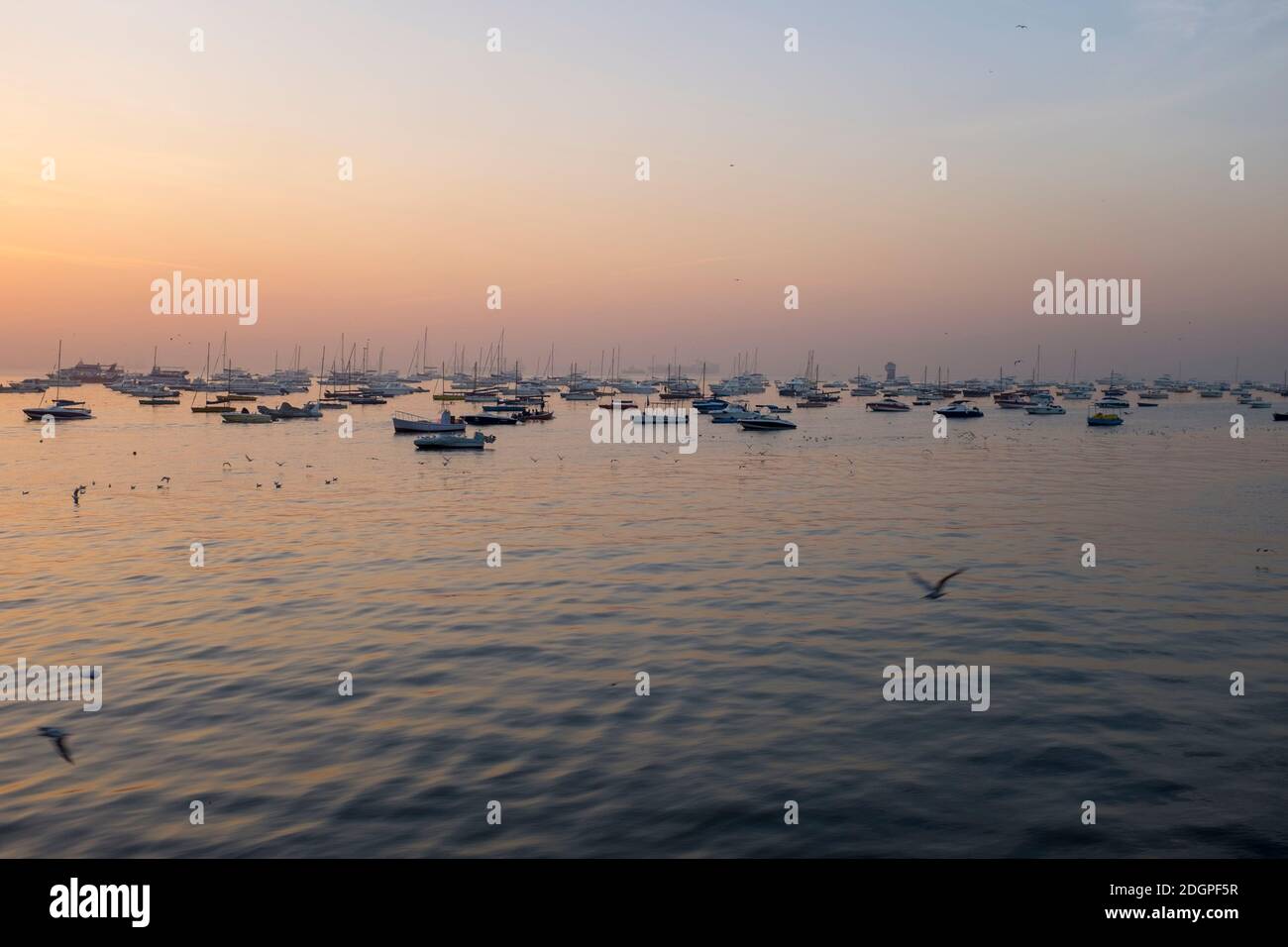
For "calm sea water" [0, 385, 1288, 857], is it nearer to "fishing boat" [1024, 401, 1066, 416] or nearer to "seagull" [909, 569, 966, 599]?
"seagull" [909, 569, 966, 599]

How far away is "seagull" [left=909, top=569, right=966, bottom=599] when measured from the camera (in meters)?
27.6

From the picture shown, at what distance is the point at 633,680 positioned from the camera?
1909 centimetres

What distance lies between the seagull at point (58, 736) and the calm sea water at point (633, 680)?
0.67ft

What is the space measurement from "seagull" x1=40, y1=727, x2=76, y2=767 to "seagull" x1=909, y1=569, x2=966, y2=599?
20.4 meters

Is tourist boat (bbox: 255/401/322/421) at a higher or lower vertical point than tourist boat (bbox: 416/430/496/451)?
higher

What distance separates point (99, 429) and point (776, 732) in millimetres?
121039

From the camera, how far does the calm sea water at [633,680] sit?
1235 centimetres

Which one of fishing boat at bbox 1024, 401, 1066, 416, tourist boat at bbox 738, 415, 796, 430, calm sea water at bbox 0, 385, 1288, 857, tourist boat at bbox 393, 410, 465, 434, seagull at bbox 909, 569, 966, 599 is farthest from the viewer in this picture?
fishing boat at bbox 1024, 401, 1066, 416

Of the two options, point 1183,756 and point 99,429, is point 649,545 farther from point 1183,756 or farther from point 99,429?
point 99,429

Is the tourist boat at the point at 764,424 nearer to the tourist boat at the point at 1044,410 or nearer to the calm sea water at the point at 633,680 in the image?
the calm sea water at the point at 633,680

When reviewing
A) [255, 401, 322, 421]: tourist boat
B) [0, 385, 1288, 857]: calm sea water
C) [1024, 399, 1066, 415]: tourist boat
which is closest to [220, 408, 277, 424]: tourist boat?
[255, 401, 322, 421]: tourist boat
